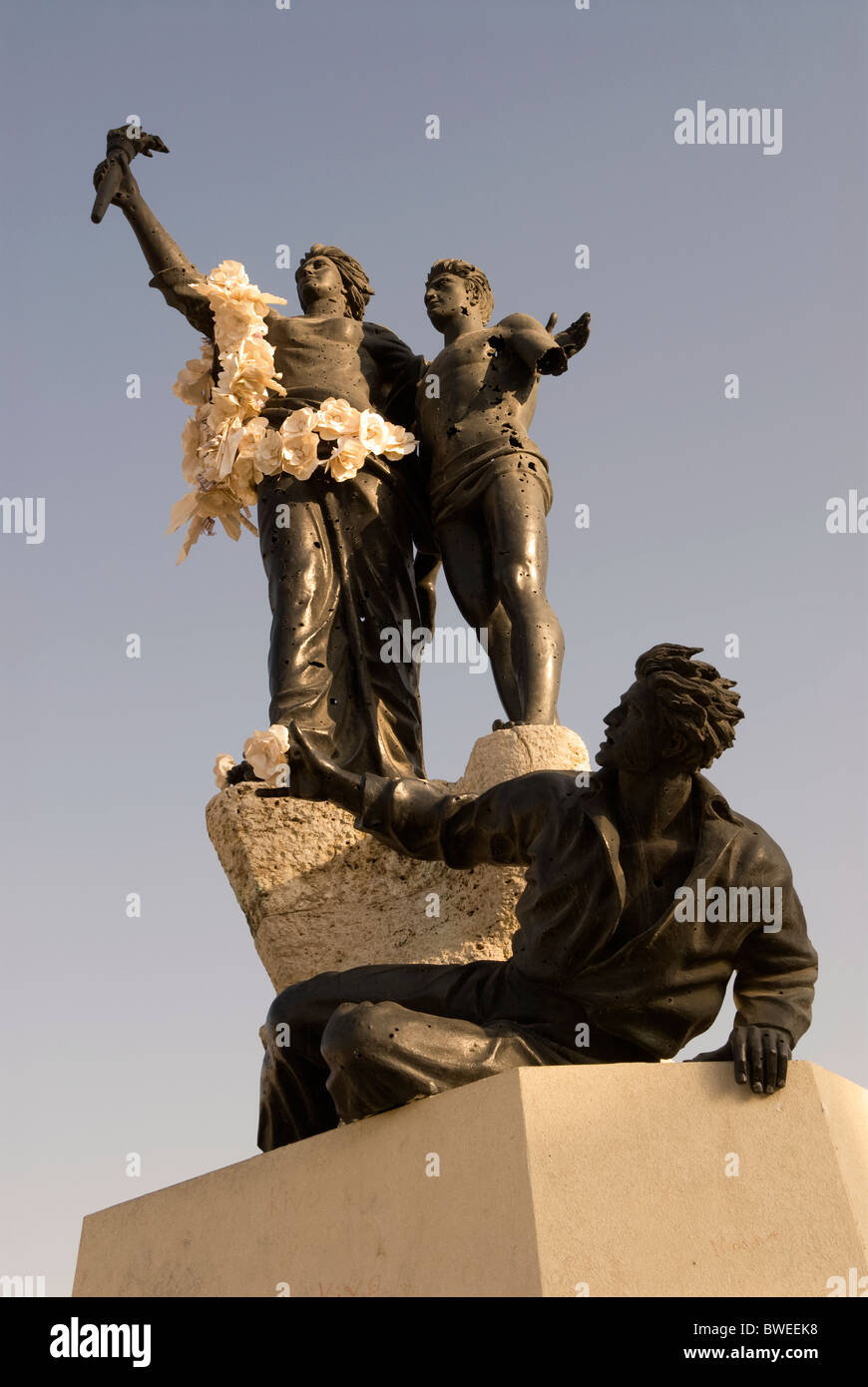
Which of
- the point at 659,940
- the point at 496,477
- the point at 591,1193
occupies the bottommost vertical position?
the point at 591,1193

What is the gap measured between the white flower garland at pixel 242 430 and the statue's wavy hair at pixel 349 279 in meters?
0.44

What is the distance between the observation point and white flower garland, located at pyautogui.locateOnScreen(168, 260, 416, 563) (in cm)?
691

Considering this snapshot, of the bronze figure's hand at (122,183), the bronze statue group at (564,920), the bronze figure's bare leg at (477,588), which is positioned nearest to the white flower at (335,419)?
the bronze figure's bare leg at (477,588)

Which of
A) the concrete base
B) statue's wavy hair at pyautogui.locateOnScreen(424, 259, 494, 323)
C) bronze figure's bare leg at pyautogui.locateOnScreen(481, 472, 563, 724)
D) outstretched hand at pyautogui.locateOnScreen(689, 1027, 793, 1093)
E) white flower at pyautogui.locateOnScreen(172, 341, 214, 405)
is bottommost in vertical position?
the concrete base

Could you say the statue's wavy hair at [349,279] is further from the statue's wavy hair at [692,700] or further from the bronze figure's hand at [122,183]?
the statue's wavy hair at [692,700]

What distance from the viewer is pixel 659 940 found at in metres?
4.60

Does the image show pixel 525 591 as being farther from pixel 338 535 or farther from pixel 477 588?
pixel 338 535

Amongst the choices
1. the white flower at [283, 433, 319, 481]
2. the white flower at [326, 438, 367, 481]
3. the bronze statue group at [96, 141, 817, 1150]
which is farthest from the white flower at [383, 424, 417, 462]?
the bronze statue group at [96, 141, 817, 1150]

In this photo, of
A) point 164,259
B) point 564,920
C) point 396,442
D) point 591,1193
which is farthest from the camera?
point 164,259

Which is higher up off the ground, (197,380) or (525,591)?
(197,380)

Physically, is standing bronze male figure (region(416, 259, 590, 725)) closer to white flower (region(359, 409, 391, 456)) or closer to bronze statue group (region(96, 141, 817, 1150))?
bronze statue group (region(96, 141, 817, 1150))

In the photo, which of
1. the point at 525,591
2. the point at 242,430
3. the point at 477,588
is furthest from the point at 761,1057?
the point at 242,430

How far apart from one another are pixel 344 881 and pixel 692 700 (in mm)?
1850

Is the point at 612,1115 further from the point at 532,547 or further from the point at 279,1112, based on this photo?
the point at 532,547
